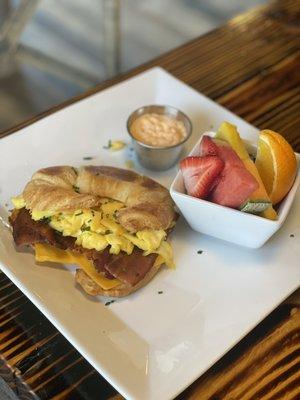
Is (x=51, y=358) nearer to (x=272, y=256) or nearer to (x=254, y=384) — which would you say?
(x=254, y=384)

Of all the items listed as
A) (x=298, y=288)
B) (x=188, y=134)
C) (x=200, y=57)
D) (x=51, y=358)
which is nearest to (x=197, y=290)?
(x=298, y=288)

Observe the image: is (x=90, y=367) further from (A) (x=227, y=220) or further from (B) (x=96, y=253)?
(A) (x=227, y=220)

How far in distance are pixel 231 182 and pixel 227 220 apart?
0.34 ft

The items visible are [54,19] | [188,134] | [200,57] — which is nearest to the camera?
[188,134]

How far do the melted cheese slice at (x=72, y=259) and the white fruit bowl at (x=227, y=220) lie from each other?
28 cm

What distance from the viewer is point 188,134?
1.81 metres

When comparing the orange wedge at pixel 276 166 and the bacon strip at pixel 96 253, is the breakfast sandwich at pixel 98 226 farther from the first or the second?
the orange wedge at pixel 276 166

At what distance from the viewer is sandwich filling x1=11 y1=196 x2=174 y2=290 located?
140cm

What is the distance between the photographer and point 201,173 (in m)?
1.45

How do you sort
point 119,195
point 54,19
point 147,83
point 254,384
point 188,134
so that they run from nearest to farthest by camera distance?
point 254,384 → point 119,195 → point 188,134 → point 147,83 → point 54,19

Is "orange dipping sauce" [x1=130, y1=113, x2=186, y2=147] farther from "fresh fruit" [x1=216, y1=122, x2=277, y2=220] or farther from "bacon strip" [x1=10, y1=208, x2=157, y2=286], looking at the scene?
"bacon strip" [x1=10, y1=208, x2=157, y2=286]

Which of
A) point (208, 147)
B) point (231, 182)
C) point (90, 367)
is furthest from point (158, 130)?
point (90, 367)

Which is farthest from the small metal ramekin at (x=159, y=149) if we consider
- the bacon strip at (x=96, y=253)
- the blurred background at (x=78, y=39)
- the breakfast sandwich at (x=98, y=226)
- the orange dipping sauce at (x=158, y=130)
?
the blurred background at (x=78, y=39)

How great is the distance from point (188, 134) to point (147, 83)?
35cm
